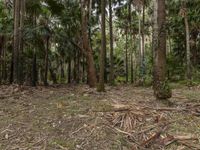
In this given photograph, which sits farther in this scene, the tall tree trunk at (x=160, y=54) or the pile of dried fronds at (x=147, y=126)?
the tall tree trunk at (x=160, y=54)

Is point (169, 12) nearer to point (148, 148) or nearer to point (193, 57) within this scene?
point (193, 57)

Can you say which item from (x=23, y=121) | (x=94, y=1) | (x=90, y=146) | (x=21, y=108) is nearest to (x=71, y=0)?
(x=94, y=1)

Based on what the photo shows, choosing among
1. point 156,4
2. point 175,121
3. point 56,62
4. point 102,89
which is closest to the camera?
point 175,121

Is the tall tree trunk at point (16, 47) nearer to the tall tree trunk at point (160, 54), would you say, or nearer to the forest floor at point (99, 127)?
the forest floor at point (99, 127)

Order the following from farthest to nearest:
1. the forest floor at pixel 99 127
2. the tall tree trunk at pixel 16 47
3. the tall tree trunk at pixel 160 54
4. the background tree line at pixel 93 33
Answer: the tall tree trunk at pixel 16 47 < the background tree line at pixel 93 33 < the tall tree trunk at pixel 160 54 < the forest floor at pixel 99 127

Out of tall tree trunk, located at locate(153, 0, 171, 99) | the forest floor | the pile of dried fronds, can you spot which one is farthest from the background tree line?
the forest floor

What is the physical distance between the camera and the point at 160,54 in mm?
8664

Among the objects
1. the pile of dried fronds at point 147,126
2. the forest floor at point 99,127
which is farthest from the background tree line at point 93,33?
the forest floor at point 99,127

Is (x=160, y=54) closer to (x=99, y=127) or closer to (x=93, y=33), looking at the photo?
(x=99, y=127)

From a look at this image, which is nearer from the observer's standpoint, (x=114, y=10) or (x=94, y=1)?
(x=94, y=1)

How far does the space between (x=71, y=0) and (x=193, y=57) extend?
41.8 feet

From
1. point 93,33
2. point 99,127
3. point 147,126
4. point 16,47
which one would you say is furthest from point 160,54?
point 93,33

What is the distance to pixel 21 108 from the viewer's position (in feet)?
26.4

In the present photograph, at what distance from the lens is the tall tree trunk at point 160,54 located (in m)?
8.66
